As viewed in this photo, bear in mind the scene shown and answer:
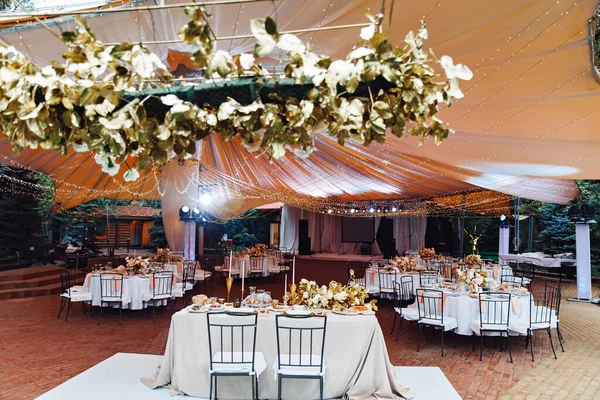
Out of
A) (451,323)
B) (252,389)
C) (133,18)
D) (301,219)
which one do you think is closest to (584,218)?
(451,323)

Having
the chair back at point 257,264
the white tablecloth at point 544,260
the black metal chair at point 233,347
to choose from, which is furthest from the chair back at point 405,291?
the white tablecloth at point 544,260

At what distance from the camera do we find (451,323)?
6.28m

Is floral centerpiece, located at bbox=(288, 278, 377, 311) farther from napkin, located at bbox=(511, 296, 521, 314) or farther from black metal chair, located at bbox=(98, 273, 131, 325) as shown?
black metal chair, located at bbox=(98, 273, 131, 325)

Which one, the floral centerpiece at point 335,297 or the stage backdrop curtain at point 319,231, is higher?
the stage backdrop curtain at point 319,231

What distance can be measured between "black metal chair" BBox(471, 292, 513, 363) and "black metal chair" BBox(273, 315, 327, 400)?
270cm

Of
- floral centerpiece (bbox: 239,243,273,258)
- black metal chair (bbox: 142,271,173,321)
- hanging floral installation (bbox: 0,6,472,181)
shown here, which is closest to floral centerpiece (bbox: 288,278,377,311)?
hanging floral installation (bbox: 0,6,472,181)

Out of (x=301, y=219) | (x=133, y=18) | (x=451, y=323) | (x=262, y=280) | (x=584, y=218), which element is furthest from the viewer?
(x=301, y=219)

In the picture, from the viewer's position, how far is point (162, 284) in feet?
27.1

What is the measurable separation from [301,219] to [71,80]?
802 inches

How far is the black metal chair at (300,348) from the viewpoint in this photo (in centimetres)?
389

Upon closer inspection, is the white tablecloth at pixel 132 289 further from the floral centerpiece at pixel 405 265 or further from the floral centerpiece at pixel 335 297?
the floral centerpiece at pixel 405 265

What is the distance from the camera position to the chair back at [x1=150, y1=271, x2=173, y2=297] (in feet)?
26.7

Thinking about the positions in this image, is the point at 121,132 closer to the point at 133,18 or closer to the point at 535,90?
the point at 133,18

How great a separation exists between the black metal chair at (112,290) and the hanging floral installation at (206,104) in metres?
6.57
